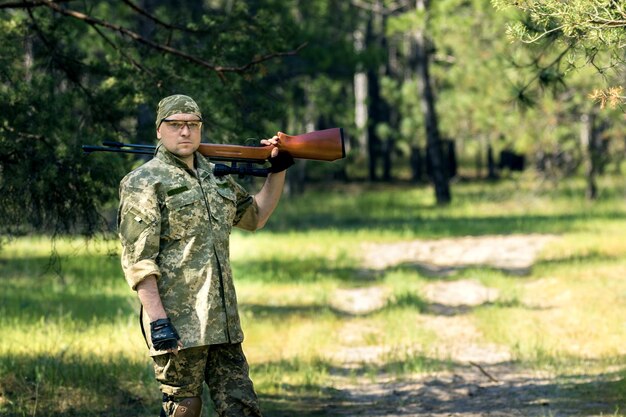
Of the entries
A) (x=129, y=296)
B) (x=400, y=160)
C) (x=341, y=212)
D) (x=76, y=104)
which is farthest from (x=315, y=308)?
(x=400, y=160)

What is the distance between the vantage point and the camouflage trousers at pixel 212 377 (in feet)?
19.0

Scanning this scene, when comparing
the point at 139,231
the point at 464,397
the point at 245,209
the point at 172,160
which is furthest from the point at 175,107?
the point at 464,397

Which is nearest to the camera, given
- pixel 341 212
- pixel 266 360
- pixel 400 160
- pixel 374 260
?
pixel 266 360

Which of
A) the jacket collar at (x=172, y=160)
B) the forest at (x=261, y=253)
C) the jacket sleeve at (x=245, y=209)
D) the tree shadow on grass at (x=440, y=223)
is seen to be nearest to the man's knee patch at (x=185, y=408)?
the jacket sleeve at (x=245, y=209)

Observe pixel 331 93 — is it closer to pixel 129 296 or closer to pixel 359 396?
pixel 129 296

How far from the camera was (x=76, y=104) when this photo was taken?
9.53 m

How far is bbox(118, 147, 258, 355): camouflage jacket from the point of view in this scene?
570 centimetres

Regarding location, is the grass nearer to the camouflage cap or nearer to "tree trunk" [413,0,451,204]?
the camouflage cap

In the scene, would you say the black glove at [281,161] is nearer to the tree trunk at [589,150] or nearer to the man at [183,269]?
the man at [183,269]

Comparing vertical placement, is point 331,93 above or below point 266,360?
above

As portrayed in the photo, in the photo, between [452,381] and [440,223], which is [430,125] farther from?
[452,381]

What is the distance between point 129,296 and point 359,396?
19.9ft

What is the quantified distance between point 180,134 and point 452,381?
190 inches

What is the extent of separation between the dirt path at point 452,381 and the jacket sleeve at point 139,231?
11.3 feet
